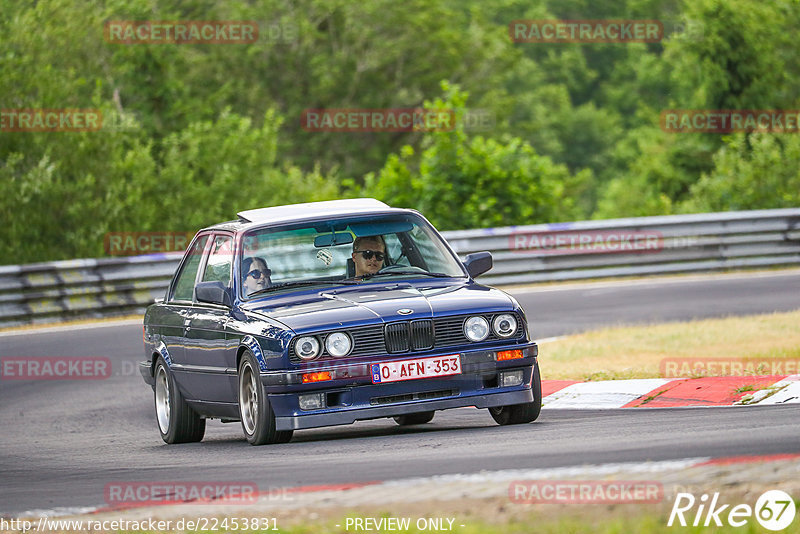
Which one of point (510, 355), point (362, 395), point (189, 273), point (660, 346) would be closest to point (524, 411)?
point (510, 355)

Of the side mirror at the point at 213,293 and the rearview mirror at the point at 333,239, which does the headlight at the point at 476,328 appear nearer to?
the rearview mirror at the point at 333,239

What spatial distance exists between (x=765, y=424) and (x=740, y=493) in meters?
2.43

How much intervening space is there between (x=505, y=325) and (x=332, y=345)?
3.81 feet

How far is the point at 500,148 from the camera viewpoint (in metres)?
27.8

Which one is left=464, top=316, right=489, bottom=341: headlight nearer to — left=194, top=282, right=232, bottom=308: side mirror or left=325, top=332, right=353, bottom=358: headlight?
left=325, top=332, right=353, bottom=358: headlight

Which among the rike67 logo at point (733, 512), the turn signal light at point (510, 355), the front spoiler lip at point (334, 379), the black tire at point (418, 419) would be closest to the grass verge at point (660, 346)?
the black tire at point (418, 419)

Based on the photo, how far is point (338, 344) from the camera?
8.81 metres

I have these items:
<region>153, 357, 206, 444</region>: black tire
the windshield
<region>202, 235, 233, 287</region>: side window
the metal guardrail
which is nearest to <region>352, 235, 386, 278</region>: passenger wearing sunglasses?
the windshield

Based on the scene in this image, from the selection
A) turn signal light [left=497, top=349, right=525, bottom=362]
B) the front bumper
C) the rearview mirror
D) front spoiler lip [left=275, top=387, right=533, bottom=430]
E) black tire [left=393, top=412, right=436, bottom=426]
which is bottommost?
black tire [left=393, top=412, right=436, bottom=426]

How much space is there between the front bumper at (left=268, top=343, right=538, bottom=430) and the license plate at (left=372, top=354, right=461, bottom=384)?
1.4 inches

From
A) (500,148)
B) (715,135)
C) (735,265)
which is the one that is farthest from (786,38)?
(735,265)

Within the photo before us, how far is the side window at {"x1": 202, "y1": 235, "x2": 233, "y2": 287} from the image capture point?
33.3 ft

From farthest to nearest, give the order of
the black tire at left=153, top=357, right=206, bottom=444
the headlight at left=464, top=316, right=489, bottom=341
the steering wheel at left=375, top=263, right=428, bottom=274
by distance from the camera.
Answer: the black tire at left=153, top=357, right=206, bottom=444 → the steering wheel at left=375, top=263, right=428, bottom=274 → the headlight at left=464, top=316, right=489, bottom=341

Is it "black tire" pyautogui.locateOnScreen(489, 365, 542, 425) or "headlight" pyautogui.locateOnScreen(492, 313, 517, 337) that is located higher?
"headlight" pyautogui.locateOnScreen(492, 313, 517, 337)
